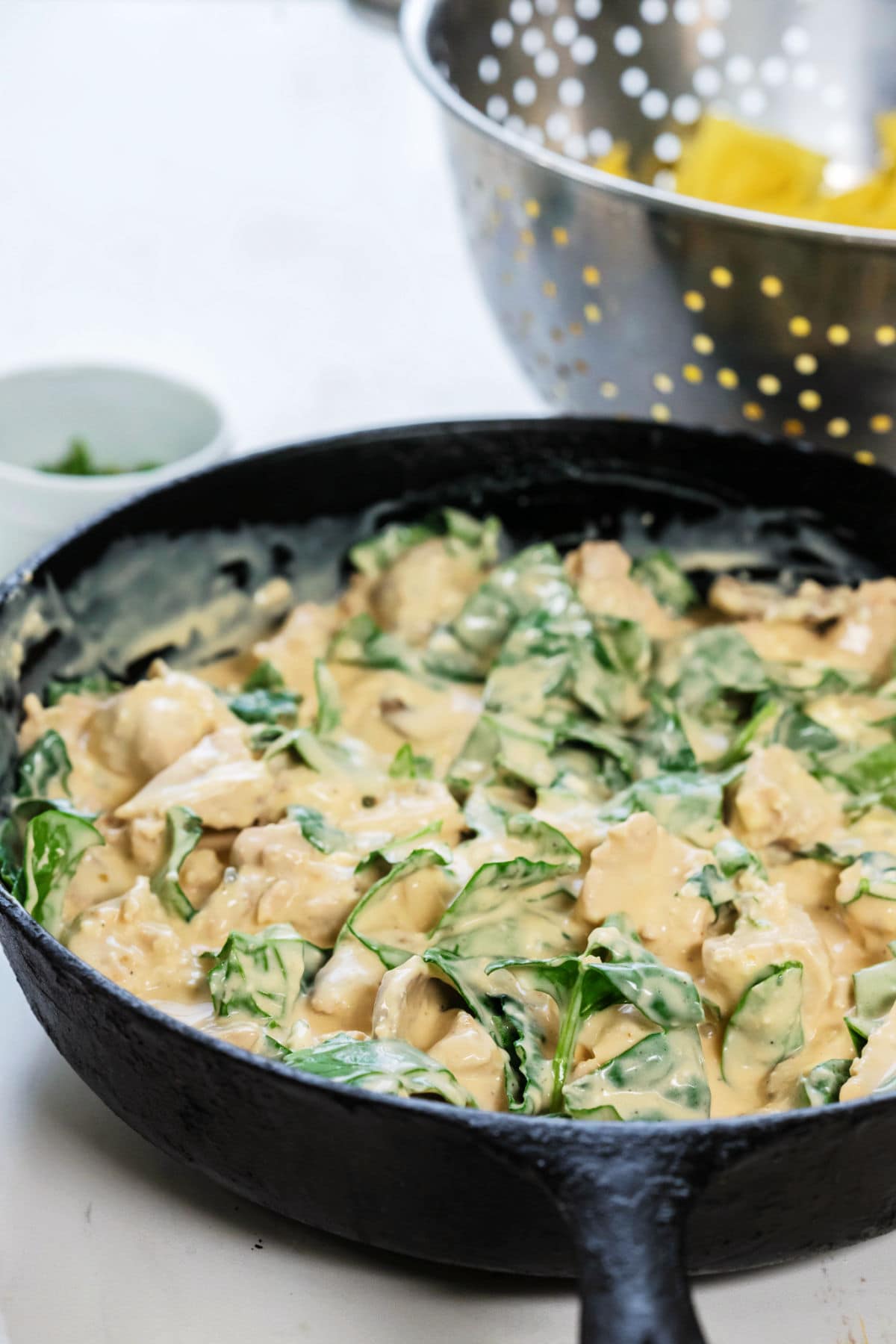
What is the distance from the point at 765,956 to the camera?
105 centimetres

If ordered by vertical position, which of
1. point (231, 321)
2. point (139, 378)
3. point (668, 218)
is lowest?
point (231, 321)

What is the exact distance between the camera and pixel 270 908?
1124 mm

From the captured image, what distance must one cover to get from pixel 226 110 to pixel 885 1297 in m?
2.56

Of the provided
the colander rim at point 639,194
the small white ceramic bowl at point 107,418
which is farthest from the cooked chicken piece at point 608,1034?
the small white ceramic bowl at point 107,418

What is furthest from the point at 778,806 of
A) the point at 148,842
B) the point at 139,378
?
the point at 139,378

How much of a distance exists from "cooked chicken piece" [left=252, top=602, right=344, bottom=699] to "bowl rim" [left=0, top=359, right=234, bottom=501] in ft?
0.73

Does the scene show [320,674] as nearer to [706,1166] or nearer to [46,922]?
[46,922]

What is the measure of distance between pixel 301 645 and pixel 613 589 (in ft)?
0.98

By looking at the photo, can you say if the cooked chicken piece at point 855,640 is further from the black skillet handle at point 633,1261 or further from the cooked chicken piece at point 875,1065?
the black skillet handle at point 633,1261

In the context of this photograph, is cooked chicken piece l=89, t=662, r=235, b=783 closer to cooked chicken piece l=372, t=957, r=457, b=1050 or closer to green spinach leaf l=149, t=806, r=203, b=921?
green spinach leaf l=149, t=806, r=203, b=921

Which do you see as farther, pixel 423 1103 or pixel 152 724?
pixel 152 724

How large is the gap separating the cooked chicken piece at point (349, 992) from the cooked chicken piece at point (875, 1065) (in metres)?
0.32

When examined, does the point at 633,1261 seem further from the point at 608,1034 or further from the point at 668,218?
the point at 668,218

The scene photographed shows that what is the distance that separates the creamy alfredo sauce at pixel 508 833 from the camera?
102 cm
